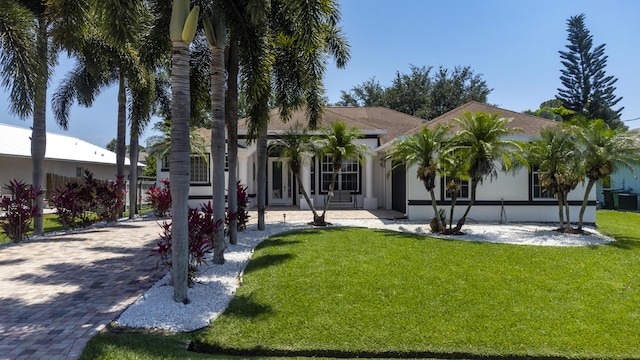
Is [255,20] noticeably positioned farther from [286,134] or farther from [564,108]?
[564,108]

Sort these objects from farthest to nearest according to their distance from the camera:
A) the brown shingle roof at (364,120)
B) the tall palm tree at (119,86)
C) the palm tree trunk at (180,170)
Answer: the brown shingle roof at (364,120)
the tall palm tree at (119,86)
the palm tree trunk at (180,170)

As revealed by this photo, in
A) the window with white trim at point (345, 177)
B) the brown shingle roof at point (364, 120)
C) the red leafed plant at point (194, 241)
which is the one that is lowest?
the red leafed plant at point (194, 241)

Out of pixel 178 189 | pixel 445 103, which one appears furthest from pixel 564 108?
pixel 178 189

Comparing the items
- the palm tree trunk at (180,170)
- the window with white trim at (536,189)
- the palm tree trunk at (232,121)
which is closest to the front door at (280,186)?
the palm tree trunk at (232,121)

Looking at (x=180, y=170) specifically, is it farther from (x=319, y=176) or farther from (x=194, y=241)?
(x=319, y=176)

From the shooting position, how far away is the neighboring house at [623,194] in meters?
23.1

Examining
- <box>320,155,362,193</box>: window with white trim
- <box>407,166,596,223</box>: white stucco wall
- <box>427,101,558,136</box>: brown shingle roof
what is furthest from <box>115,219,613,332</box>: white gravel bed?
<box>320,155,362,193</box>: window with white trim

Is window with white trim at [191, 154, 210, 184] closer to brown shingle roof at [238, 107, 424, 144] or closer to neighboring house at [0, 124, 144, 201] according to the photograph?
brown shingle roof at [238, 107, 424, 144]

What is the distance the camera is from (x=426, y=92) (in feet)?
126

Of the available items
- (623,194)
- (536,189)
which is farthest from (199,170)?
(623,194)

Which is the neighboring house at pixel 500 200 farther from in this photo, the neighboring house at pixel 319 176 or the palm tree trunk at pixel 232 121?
the palm tree trunk at pixel 232 121

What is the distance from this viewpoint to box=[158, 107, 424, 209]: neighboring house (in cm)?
2006

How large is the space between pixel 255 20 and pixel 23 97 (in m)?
6.10

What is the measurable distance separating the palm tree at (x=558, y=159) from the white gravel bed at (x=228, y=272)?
5.10 ft
